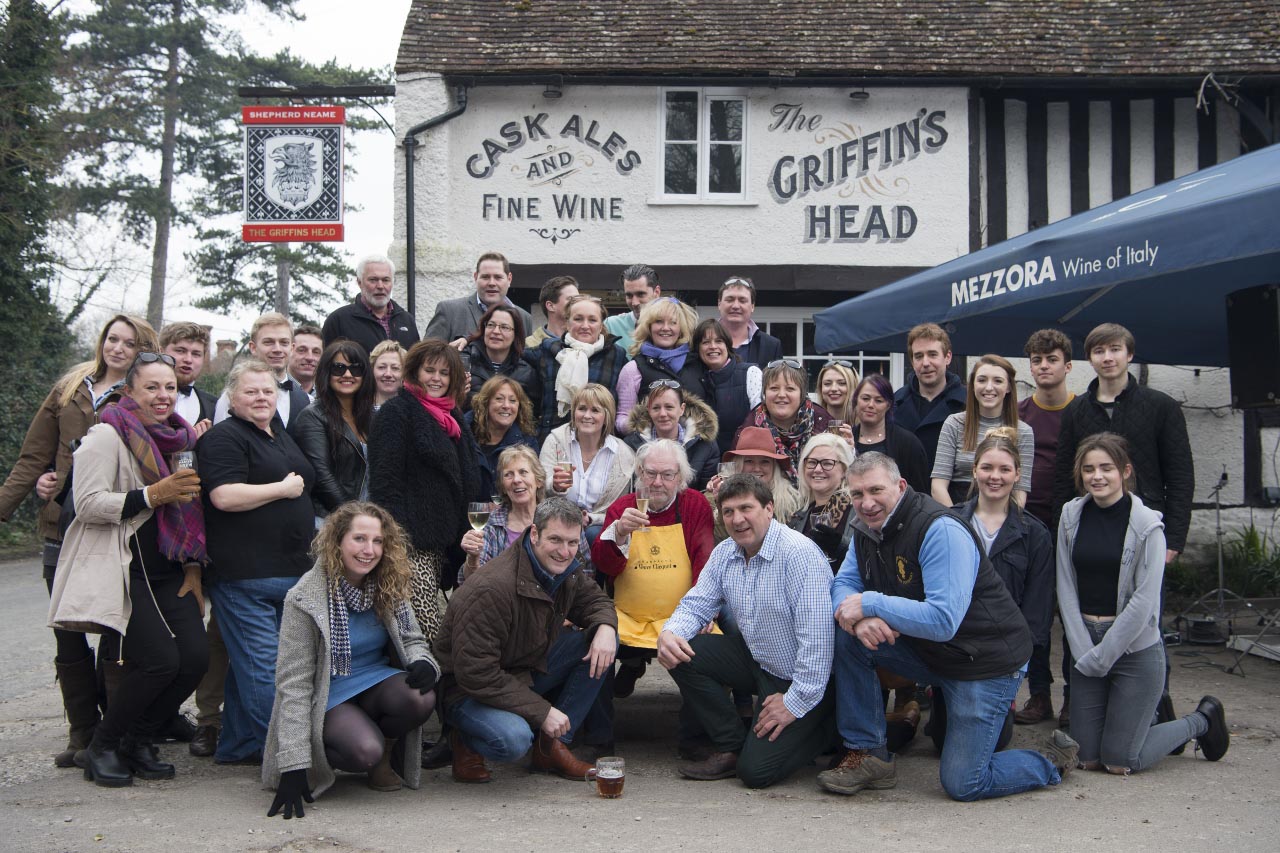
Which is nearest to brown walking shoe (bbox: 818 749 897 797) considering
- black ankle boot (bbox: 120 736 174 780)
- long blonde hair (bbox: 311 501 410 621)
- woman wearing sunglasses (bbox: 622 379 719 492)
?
woman wearing sunglasses (bbox: 622 379 719 492)

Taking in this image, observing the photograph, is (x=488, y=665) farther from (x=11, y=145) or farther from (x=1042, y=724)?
(x=11, y=145)

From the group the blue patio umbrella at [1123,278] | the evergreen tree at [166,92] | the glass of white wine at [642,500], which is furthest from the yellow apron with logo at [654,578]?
the evergreen tree at [166,92]

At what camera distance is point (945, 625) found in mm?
4840

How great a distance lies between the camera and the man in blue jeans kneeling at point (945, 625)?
489 cm

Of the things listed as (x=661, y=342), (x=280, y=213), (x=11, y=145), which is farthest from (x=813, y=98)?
(x=11, y=145)

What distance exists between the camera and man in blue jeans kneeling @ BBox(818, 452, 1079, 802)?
4.89 meters

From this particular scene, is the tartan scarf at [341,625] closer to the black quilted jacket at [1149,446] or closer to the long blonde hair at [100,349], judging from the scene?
the long blonde hair at [100,349]

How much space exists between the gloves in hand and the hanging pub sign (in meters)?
8.91

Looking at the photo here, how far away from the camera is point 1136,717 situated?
537cm

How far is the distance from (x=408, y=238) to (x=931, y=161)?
6266 mm

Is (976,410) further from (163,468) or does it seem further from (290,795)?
(163,468)

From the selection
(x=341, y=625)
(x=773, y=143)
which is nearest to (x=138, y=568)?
(x=341, y=625)

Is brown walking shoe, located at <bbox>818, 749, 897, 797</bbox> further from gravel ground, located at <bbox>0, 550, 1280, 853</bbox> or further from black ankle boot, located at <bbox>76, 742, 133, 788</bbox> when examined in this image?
black ankle boot, located at <bbox>76, 742, 133, 788</bbox>

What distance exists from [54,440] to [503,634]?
8.12ft
